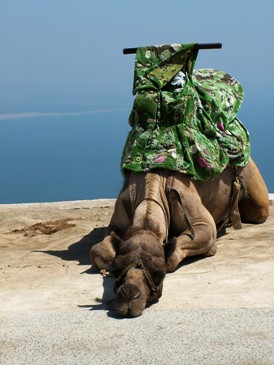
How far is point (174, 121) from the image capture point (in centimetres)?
875

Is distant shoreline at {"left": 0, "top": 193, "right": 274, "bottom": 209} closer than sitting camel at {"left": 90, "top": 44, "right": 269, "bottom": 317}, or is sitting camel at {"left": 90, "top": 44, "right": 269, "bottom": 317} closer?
sitting camel at {"left": 90, "top": 44, "right": 269, "bottom": 317}

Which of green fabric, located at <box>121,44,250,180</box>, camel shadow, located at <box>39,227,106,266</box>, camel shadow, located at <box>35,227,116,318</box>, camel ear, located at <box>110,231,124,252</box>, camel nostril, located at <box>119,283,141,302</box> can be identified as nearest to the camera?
camel nostril, located at <box>119,283,141,302</box>

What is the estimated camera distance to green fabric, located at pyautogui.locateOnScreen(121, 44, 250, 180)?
339 inches

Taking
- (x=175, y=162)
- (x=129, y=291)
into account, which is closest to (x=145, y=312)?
(x=129, y=291)

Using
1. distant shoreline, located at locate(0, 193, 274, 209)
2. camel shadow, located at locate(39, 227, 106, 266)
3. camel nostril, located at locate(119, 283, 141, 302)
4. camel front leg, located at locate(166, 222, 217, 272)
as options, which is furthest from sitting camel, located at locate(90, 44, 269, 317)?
distant shoreline, located at locate(0, 193, 274, 209)

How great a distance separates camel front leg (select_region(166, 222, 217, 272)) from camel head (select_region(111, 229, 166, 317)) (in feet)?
2.25

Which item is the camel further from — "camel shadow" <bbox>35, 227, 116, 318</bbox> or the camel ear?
"camel shadow" <bbox>35, 227, 116, 318</bbox>

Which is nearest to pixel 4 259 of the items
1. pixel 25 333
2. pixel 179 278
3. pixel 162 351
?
pixel 179 278

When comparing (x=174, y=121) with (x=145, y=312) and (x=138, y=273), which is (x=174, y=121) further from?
(x=145, y=312)

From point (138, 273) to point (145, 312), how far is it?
0.93 feet

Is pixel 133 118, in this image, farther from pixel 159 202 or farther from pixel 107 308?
pixel 107 308

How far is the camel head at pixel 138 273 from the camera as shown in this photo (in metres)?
6.44

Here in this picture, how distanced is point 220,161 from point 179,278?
1918mm

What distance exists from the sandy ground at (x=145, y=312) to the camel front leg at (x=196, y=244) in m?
0.09
